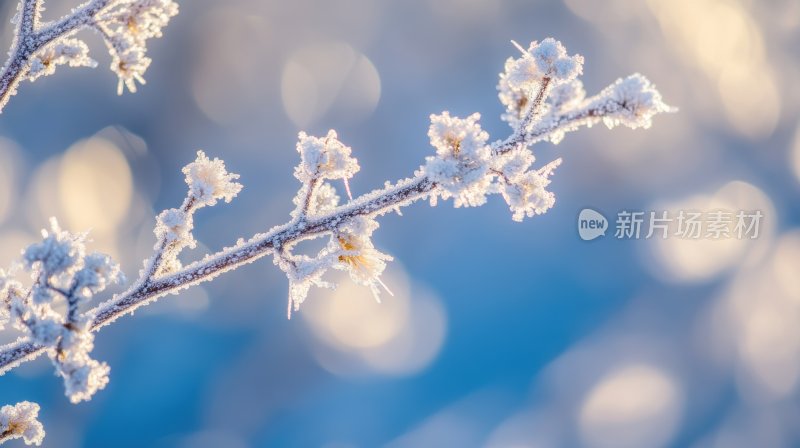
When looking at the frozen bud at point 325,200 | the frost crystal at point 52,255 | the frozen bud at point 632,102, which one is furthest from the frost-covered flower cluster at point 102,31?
the frozen bud at point 632,102

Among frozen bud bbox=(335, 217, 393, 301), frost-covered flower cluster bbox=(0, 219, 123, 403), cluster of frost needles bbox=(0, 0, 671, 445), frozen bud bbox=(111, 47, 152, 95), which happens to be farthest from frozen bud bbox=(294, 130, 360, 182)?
frost-covered flower cluster bbox=(0, 219, 123, 403)

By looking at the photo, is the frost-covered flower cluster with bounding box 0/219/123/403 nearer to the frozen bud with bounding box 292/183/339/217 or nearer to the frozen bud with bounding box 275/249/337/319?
the frozen bud with bounding box 275/249/337/319

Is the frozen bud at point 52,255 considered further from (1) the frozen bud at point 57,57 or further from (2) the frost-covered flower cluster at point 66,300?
(1) the frozen bud at point 57,57

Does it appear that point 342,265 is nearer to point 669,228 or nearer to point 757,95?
point 669,228

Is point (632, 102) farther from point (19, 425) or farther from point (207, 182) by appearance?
point (19, 425)

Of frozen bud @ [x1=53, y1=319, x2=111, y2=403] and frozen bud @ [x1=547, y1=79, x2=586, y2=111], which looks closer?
frozen bud @ [x1=53, y1=319, x2=111, y2=403]

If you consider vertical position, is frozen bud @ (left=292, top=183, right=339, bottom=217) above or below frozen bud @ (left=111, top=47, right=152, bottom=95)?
below

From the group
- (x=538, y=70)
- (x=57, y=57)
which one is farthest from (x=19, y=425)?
(x=538, y=70)
